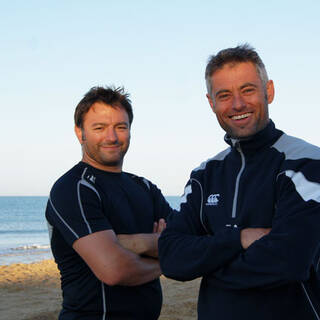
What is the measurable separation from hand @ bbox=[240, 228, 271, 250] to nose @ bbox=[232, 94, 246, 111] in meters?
0.64

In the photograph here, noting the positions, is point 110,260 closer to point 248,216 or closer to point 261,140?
point 248,216

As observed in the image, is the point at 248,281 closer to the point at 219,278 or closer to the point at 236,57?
the point at 219,278

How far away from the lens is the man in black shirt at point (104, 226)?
290 centimetres

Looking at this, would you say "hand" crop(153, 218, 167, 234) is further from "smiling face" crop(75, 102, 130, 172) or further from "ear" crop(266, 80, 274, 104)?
"ear" crop(266, 80, 274, 104)

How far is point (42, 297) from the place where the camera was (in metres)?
8.58

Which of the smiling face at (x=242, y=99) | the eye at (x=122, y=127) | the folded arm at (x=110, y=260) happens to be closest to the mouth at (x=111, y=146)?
the eye at (x=122, y=127)

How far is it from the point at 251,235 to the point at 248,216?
0.39ft

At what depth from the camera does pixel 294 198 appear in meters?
2.16

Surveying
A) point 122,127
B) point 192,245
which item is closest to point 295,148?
point 192,245

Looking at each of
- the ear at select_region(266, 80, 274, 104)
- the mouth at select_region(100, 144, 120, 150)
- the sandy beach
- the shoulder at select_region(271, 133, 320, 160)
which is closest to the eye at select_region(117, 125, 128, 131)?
the mouth at select_region(100, 144, 120, 150)

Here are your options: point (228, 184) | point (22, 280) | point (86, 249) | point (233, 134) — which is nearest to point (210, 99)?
point (233, 134)

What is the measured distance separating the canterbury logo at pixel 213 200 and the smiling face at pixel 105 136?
101 cm

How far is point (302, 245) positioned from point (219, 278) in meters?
0.43

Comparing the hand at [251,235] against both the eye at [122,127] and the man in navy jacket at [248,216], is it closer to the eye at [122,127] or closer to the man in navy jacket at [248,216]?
the man in navy jacket at [248,216]
